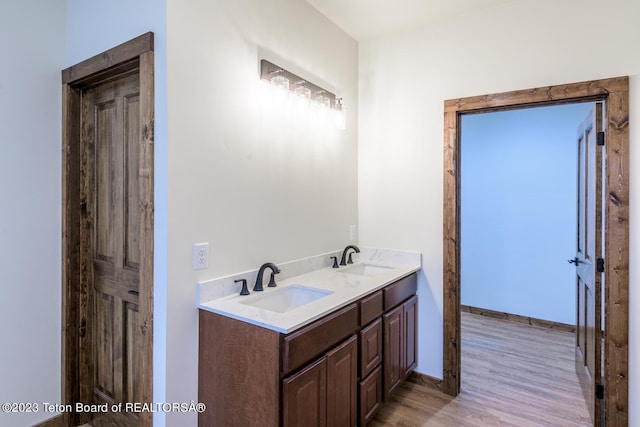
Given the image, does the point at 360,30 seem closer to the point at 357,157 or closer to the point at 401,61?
the point at 401,61

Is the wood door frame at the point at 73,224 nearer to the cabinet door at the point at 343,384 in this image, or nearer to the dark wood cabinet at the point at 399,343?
the cabinet door at the point at 343,384

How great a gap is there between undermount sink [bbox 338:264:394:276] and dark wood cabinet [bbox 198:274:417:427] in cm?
56

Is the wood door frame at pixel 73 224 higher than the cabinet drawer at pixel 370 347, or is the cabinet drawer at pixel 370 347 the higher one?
the wood door frame at pixel 73 224

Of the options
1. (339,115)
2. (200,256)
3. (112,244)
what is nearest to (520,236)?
(339,115)


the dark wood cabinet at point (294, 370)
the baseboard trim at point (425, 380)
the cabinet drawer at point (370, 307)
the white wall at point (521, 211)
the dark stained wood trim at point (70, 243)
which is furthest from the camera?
the white wall at point (521, 211)

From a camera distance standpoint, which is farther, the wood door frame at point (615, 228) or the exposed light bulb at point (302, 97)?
the exposed light bulb at point (302, 97)

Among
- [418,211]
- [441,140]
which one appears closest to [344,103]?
[441,140]

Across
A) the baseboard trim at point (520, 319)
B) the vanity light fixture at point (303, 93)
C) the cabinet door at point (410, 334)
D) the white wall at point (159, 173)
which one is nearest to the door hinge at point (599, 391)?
the cabinet door at point (410, 334)

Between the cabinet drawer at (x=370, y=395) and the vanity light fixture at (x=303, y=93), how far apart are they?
1.73 meters

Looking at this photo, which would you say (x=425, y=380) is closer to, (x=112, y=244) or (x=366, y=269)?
(x=366, y=269)

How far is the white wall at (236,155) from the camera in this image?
1.60m

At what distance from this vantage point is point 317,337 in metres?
1.62

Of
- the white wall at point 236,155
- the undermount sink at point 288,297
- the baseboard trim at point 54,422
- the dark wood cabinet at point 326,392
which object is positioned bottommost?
the baseboard trim at point 54,422

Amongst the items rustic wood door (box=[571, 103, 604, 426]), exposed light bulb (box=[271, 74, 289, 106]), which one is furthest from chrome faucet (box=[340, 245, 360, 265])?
rustic wood door (box=[571, 103, 604, 426])
